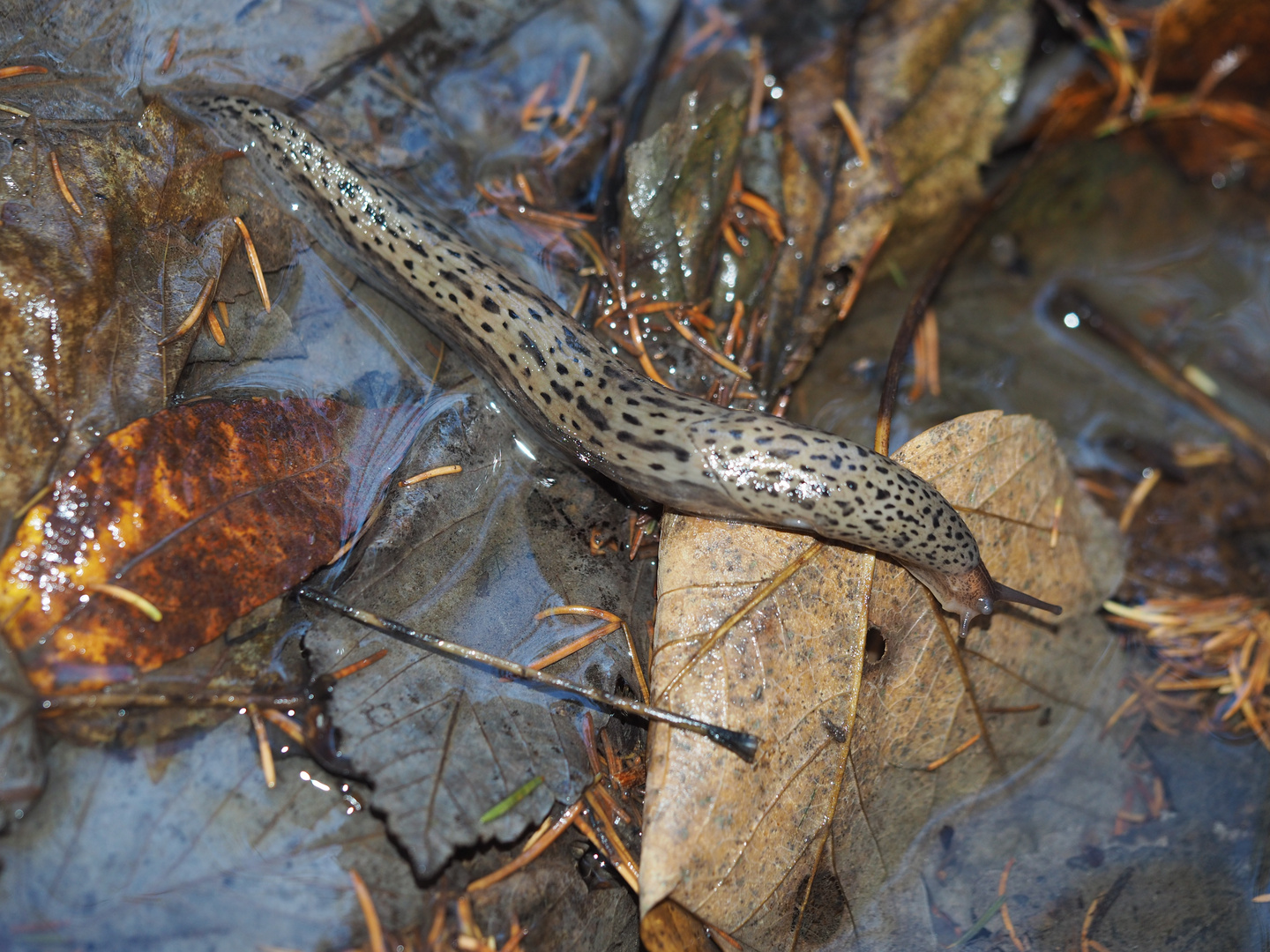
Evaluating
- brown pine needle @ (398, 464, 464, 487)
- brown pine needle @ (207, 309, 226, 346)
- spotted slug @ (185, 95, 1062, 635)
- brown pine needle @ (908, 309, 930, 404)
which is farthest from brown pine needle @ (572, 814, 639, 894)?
brown pine needle @ (908, 309, 930, 404)

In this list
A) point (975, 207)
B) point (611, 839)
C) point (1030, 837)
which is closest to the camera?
point (611, 839)

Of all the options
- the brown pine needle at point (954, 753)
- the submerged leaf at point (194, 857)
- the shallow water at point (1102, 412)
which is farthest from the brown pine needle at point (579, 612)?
the shallow water at point (1102, 412)

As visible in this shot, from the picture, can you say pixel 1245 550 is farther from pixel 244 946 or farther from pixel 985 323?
pixel 244 946

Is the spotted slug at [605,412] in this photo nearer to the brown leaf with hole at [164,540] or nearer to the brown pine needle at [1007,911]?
the brown leaf with hole at [164,540]

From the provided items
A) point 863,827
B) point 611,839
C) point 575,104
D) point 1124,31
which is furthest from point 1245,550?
point 575,104

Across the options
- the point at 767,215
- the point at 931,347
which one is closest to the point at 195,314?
the point at 767,215

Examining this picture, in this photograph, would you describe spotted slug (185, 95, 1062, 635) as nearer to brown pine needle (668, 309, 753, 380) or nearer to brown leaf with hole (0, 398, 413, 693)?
brown pine needle (668, 309, 753, 380)
